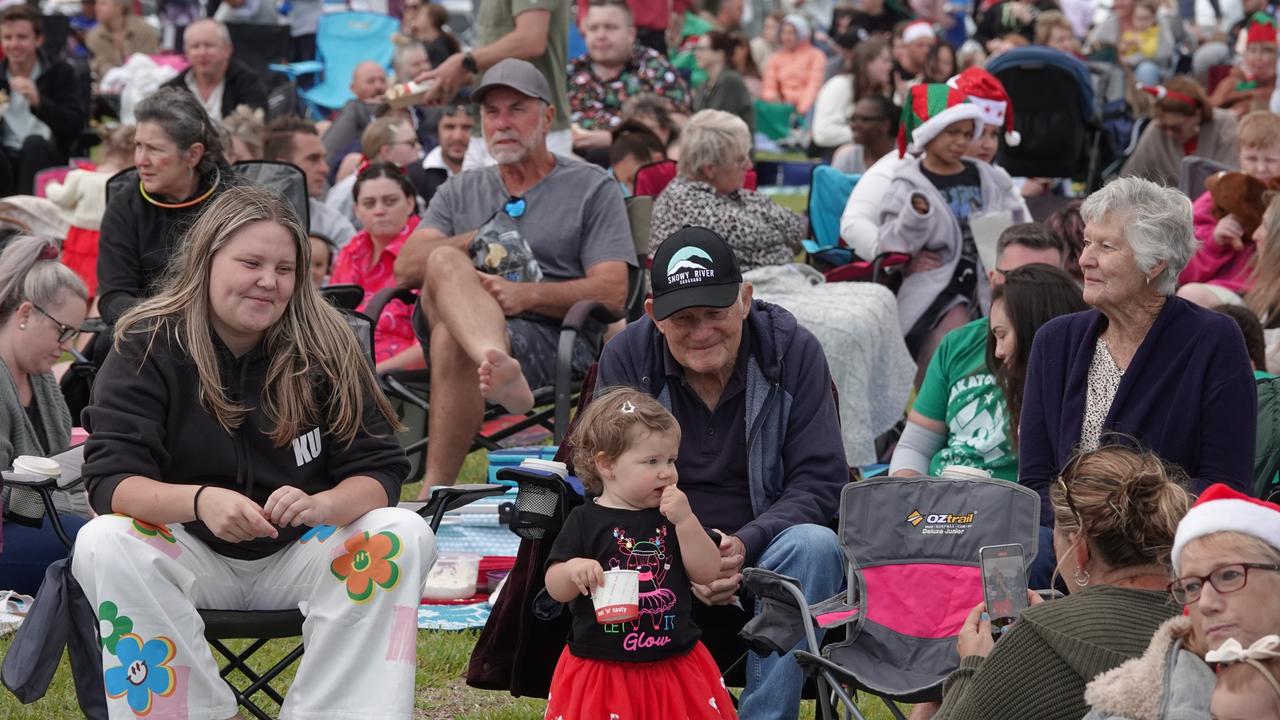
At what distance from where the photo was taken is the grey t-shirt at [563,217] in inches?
233

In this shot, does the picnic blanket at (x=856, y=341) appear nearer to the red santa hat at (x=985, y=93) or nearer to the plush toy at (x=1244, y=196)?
the red santa hat at (x=985, y=93)

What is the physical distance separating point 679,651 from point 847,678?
362mm

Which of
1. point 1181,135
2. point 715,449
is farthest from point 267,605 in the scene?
point 1181,135

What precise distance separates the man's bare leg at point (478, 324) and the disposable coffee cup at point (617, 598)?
2010mm

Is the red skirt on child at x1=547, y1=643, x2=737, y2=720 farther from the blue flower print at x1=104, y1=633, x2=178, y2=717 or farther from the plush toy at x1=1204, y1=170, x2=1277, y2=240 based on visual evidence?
the plush toy at x1=1204, y1=170, x2=1277, y2=240

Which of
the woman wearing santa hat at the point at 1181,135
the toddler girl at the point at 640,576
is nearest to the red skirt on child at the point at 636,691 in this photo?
the toddler girl at the point at 640,576

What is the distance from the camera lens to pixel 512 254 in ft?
19.1

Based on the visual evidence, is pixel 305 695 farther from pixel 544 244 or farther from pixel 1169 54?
pixel 1169 54

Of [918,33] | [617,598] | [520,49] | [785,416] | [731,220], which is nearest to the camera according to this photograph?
[617,598]

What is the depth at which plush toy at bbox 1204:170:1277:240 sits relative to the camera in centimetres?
661

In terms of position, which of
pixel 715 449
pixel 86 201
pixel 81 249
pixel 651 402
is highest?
pixel 651 402

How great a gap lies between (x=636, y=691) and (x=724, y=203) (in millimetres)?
3319

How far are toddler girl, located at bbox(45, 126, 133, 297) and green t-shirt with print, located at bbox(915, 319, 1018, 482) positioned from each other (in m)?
4.58

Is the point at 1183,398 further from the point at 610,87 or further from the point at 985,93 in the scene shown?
the point at 610,87
